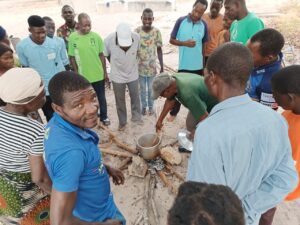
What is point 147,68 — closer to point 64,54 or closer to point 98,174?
point 64,54

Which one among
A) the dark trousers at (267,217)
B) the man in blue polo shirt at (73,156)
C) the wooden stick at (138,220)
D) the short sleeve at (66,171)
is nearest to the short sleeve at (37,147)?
the man in blue polo shirt at (73,156)

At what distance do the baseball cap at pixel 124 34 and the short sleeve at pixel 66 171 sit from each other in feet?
9.93

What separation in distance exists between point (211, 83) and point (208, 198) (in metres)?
0.90

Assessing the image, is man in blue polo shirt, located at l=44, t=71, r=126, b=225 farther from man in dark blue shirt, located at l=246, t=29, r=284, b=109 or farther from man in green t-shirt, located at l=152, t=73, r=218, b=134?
man in dark blue shirt, located at l=246, t=29, r=284, b=109

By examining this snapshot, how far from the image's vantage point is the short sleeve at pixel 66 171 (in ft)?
4.38

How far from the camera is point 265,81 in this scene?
2645 millimetres

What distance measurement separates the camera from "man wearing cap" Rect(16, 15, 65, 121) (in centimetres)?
374

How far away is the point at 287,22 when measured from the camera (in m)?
10.9

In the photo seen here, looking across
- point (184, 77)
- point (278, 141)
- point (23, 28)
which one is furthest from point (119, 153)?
point (23, 28)

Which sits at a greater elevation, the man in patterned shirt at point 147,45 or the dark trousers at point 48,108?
the man in patterned shirt at point 147,45

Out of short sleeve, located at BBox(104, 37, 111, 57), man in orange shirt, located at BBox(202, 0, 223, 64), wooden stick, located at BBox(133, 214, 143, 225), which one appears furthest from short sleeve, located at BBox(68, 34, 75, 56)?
wooden stick, located at BBox(133, 214, 143, 225)

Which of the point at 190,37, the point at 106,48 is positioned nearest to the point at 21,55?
the point at 106,48

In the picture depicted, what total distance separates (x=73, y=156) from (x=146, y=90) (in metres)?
3.79

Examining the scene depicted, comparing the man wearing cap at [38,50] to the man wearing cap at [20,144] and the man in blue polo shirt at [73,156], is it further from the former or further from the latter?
the man in blue polo shirt at [73,156]
